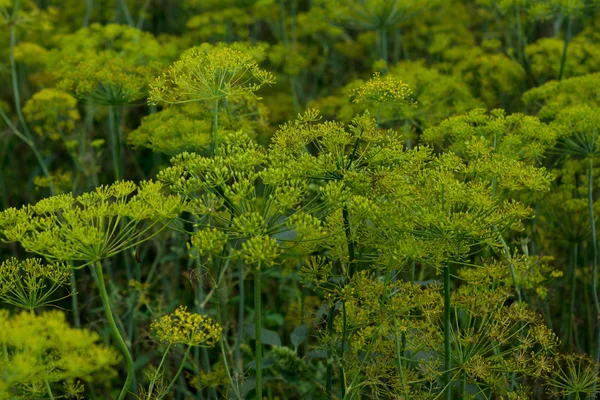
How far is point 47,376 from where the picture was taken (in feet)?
8.06

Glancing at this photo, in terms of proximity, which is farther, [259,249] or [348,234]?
[348,234]

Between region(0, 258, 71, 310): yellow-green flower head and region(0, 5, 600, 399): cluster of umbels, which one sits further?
region(0, 258, 71, 310): yellow-green flower head

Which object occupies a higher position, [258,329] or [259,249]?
[259,249]

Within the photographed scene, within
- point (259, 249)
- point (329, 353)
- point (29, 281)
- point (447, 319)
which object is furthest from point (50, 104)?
point (447, 319)

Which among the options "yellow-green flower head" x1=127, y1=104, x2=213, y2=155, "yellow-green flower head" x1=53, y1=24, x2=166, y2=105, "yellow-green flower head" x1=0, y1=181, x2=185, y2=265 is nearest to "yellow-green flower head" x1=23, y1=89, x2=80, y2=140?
"yellow-green flower head" x1=53, y1=24, x2=166, y2=105

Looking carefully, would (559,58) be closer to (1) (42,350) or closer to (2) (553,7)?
(2) (553,7)

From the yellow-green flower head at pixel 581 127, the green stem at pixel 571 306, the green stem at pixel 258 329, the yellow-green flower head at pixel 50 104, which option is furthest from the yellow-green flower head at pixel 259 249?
the yellow-green flower head at pixel 50 104

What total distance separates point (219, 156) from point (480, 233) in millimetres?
1229

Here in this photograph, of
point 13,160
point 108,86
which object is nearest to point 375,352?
point 108,86

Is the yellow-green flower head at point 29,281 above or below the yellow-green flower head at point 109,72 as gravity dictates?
below

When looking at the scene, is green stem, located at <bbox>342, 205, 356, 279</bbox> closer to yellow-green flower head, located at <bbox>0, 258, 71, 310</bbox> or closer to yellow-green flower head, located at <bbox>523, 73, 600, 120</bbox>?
yellow-green flower head, located at <bbox>0, 258, 71, 310</bbox>

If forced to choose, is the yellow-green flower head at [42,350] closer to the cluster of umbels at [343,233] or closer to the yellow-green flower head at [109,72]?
the cluster of umbels at [343,233]

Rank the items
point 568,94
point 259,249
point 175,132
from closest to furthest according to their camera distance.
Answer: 1. point 259,249
2. point 175,132
3. point 568,94

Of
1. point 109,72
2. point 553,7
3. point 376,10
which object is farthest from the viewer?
point 376,10
